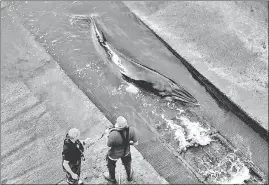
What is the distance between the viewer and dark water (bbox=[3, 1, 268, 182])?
8.21 m

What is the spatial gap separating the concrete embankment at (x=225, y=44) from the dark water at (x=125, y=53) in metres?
0.29

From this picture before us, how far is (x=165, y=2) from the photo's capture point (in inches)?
428

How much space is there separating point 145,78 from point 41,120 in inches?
105

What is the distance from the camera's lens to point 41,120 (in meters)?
7.95

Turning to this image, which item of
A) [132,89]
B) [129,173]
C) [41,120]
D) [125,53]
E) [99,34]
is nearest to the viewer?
[129,173]

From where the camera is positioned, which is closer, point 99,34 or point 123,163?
point 123,163

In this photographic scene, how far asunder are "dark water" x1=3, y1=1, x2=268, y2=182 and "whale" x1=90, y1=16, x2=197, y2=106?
0.18 meters

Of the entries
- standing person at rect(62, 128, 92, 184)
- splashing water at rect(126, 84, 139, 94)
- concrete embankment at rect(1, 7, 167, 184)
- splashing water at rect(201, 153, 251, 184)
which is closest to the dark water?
splashing water at rect(126, 84, 139, 94)

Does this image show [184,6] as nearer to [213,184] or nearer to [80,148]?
[213,184]

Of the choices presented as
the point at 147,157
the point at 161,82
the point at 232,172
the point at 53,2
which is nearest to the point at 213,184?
the point at 232,172

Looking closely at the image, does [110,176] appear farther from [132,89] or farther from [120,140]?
[132,89]

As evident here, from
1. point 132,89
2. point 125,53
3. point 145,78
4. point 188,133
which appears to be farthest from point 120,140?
point 125,53

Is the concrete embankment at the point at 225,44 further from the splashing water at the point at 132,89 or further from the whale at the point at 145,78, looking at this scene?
the splashing water at the point at 132,89

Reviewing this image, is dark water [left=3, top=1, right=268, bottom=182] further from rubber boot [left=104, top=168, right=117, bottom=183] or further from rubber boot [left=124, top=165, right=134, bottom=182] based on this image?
rubber boot [left=104, top=168, right=117, bottom=183]
